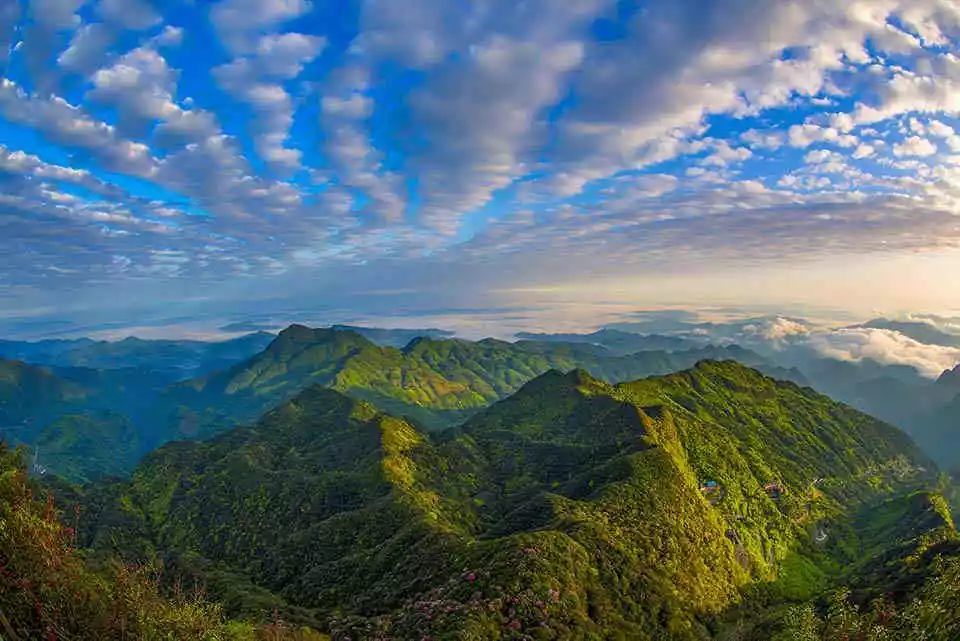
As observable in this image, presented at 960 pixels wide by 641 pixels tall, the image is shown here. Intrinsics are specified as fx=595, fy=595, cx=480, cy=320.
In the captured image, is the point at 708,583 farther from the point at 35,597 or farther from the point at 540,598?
the point at 35,597

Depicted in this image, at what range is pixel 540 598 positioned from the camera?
14075cm

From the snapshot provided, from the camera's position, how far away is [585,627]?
140250mm

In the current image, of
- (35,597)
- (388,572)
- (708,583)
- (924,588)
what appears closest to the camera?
(35,597)

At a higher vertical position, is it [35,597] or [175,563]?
[35,597]

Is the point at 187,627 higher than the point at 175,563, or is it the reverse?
the point at 187,627

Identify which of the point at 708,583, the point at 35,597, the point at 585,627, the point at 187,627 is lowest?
the point at 708,583

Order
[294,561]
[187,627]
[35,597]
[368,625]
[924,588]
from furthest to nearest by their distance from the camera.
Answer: [294,561]
[368,625]
[924,588]
[187,627]
[35,597]

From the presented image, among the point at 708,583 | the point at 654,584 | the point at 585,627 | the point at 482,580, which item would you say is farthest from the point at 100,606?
the point at 708,583

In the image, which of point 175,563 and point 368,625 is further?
point 175,563

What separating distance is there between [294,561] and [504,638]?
9962 centimetres

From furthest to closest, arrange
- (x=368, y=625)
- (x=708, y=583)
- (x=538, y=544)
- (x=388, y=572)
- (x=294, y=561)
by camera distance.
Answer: (x=294, y=561) → (x=708, y=583) → (x=388, y=572) → (x=538, y=544) → (x=368, y=625)

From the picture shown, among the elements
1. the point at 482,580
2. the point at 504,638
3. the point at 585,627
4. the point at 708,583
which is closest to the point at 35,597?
the point at 504,638

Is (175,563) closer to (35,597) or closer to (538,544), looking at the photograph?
(538,544)

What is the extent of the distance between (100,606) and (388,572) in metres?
119
